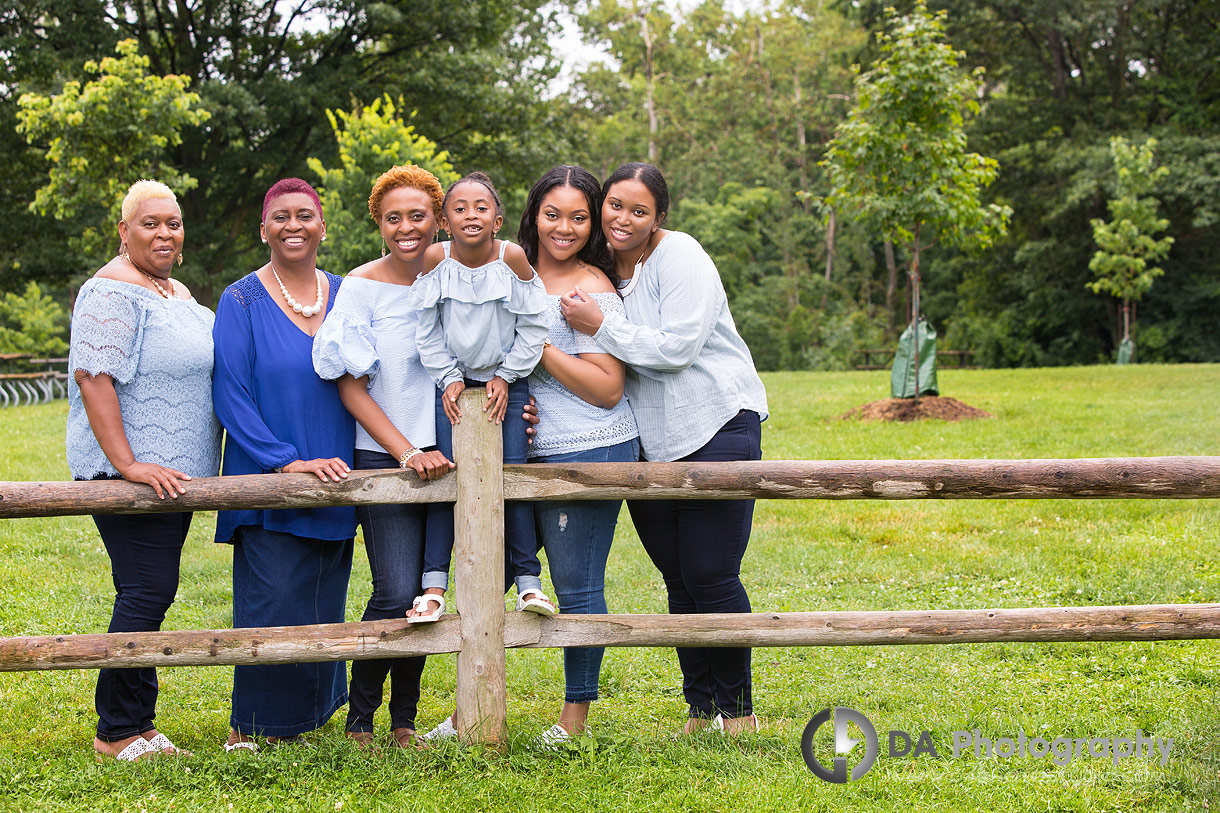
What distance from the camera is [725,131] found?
46.8 meters

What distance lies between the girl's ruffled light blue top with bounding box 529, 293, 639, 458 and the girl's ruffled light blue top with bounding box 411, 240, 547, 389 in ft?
0.50

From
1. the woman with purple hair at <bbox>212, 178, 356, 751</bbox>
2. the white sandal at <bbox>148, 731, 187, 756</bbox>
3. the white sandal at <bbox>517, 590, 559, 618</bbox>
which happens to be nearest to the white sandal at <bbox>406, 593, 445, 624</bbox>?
the white sandal at <bbox>517, 590, 559, 618</bbox>

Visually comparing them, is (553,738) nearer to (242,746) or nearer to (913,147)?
(242,746)

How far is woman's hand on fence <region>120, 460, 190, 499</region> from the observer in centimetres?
366

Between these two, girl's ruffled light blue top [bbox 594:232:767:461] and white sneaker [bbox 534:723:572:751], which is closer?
girl's ruffled light blue top [bbox 594:232:767:461]

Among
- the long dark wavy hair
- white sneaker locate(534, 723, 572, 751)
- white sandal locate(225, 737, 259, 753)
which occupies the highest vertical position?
the long dark wavy hair

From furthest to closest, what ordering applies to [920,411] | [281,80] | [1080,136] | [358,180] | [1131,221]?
1. [1080,136]
2. [1131,221]
3. [281,80]
4. [358,180]
5. [920,411]

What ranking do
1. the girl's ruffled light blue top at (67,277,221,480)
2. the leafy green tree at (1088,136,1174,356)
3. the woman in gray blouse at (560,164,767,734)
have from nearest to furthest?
the girl's ruffled light blue top at (67,277,221,480), the woman in gray blouse at (560,164,767,734), the leafy green tree at (1088,136,1174,356)

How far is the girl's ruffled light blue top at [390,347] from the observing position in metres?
3.70

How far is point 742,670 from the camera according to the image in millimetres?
4188

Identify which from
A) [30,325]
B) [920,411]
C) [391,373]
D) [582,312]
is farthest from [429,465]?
[30,325]

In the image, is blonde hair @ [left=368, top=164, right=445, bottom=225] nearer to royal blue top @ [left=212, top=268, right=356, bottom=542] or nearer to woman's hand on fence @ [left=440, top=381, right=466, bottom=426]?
royal blue top @ [left=212, top=268, right=356, bottom=542]

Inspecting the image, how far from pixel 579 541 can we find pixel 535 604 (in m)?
0.30

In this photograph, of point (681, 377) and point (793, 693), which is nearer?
point (681, 377)
